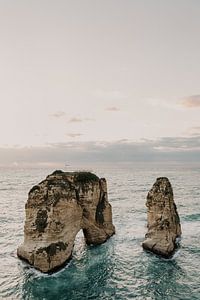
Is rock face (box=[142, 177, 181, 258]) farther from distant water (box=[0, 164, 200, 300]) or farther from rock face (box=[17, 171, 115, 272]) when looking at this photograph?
rock face (box=[17, 171, 115, 272])

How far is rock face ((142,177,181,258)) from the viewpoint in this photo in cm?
3338

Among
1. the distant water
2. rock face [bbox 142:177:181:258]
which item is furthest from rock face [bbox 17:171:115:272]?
rock face [bbox 142:177:181:258]

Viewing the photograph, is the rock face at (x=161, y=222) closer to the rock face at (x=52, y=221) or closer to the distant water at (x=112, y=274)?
the distant water at (x=112, y=274)

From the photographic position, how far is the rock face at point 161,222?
33.4 metres

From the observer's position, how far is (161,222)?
1371 inches

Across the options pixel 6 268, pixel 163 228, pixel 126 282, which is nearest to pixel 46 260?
pixel 6 268

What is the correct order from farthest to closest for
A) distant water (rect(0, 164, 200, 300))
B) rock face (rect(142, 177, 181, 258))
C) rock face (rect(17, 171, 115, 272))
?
rock face (rect(142, 177, 181, 258))
rock face (rect(17, 171, 115, 272))
distant water (rect(0, 164, 200, 300))

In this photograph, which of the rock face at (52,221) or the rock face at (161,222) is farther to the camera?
the rock face at (161,222)

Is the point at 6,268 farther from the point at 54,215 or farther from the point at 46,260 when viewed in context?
the point at 54,215

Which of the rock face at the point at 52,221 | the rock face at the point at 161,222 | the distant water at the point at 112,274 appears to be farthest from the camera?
the rock face at the point at 161,222

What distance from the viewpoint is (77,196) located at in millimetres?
34625

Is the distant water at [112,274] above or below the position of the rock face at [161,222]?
below

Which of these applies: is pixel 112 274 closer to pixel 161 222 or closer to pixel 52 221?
pixel 52 221

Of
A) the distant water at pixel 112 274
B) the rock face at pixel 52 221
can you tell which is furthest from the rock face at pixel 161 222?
the rock face at pixel 52 221
